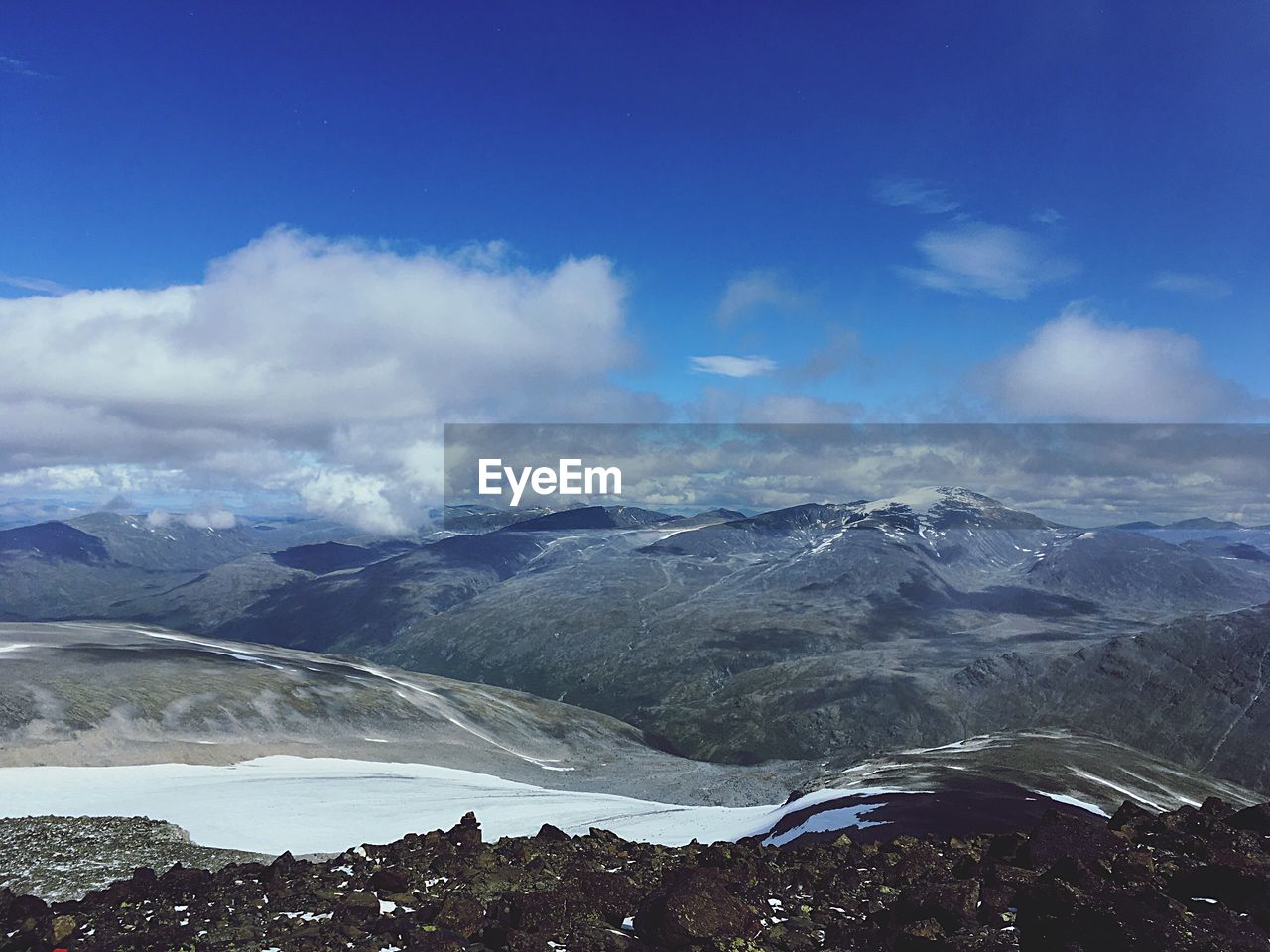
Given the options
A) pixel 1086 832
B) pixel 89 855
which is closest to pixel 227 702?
pixel 89 855

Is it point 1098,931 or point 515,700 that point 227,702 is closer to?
point 515,700

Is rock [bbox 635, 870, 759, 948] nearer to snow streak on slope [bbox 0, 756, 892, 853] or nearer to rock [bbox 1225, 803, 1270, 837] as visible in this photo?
rock [bbox 1225, 803, 1270, 837]

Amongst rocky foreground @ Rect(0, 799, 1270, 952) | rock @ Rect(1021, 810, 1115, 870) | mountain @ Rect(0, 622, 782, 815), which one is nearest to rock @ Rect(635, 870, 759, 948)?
rocky foreground @ Rect(0, 799, 1270, 952)

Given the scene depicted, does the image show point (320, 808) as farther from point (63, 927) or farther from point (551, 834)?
point (63, 927)

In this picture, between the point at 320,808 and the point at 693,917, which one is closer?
the point at 693,917

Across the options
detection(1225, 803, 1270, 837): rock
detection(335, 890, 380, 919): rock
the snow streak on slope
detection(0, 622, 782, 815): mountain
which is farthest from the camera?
detection(0, 622, 782, 815): mountain

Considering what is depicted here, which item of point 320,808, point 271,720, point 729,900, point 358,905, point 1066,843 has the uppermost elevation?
point 729,900

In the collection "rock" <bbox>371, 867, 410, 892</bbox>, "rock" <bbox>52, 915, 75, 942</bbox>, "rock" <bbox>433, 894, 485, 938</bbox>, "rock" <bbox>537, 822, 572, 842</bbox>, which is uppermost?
"rock" <bbox>433, 894, 485, 938</bbox>

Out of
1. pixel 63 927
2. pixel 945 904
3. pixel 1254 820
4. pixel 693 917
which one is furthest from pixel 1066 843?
pixel 63 927
